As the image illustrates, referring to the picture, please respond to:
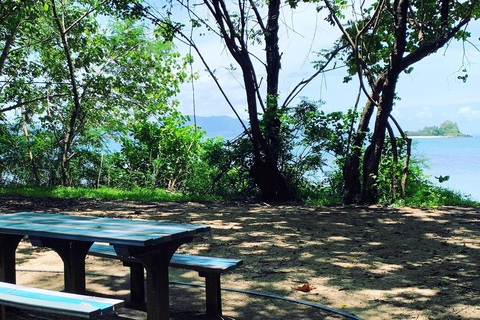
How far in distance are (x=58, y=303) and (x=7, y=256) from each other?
66.3 inches

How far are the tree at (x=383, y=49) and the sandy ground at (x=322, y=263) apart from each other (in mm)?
1217

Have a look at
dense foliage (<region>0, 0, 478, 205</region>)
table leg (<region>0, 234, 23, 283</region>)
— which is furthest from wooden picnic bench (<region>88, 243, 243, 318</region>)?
dense foliage (<region>0, 0, 478, 205</region>)

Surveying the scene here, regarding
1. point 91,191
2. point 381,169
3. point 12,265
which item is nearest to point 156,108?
point 91,191

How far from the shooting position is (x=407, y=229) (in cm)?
757

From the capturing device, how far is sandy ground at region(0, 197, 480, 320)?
14.2 ft

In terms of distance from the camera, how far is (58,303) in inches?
112

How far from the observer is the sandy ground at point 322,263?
14.2 ft

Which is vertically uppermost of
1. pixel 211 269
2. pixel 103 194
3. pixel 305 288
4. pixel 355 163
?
pixel 355 163

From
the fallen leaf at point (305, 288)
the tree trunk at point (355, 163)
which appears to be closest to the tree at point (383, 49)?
the tree trunk at point (355, 163)

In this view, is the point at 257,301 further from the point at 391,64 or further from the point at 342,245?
the point at 391,64

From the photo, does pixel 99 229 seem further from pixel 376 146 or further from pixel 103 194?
pixel 103 194

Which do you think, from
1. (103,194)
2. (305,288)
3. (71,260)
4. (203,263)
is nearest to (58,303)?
(71,260)

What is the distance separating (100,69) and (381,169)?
8417 millimetres

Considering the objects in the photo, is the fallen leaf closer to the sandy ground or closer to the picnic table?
the sandy ground
